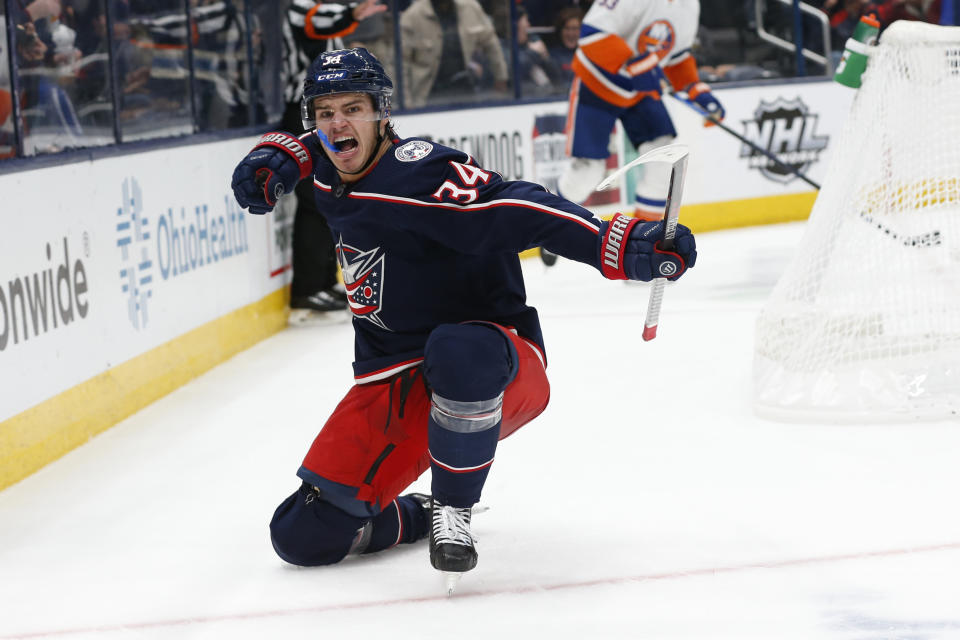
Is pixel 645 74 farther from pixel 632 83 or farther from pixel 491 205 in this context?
pixel 491 205

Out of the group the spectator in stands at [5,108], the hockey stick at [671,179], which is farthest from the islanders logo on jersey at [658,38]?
the hockey stick at [671,179]

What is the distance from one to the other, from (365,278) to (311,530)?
42 cm

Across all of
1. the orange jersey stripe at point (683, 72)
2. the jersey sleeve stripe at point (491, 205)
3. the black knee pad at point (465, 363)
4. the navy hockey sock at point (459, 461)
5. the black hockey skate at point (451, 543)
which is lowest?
the black hockey skate at point (451, 543)

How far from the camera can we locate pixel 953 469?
2.73 metres

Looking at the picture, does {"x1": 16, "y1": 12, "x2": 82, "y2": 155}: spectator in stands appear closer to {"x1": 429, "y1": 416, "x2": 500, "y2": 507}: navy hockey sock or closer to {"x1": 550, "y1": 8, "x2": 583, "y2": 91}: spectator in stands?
{"x1": 429, "y1": 416, "x2": 500, "y2": 507}: navy hockey sock

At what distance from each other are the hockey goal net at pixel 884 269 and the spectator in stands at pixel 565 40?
11.1 feet

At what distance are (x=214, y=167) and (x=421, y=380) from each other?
7.74 ft

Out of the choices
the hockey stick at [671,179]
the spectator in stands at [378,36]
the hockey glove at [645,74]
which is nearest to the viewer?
the hockey stick at [671,179]

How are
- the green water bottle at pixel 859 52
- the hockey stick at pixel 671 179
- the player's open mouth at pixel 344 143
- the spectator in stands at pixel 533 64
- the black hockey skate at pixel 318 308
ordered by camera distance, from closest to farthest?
the hockey stick at pixel 671 179, the player's open mouth at pixel 344 143, the green water bottle at pixel 859 52, the black hockey skate at pixel 318 308, the spectator in stands at pixel 533 64

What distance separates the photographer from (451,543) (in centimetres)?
208

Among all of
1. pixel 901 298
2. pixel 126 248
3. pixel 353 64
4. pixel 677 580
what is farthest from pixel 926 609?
pixel 126 248

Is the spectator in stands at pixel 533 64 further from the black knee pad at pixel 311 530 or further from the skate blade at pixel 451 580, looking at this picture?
the skate blade at pixel 451 580

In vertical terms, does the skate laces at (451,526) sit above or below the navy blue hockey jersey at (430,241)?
below

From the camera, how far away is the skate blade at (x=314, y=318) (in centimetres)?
489
